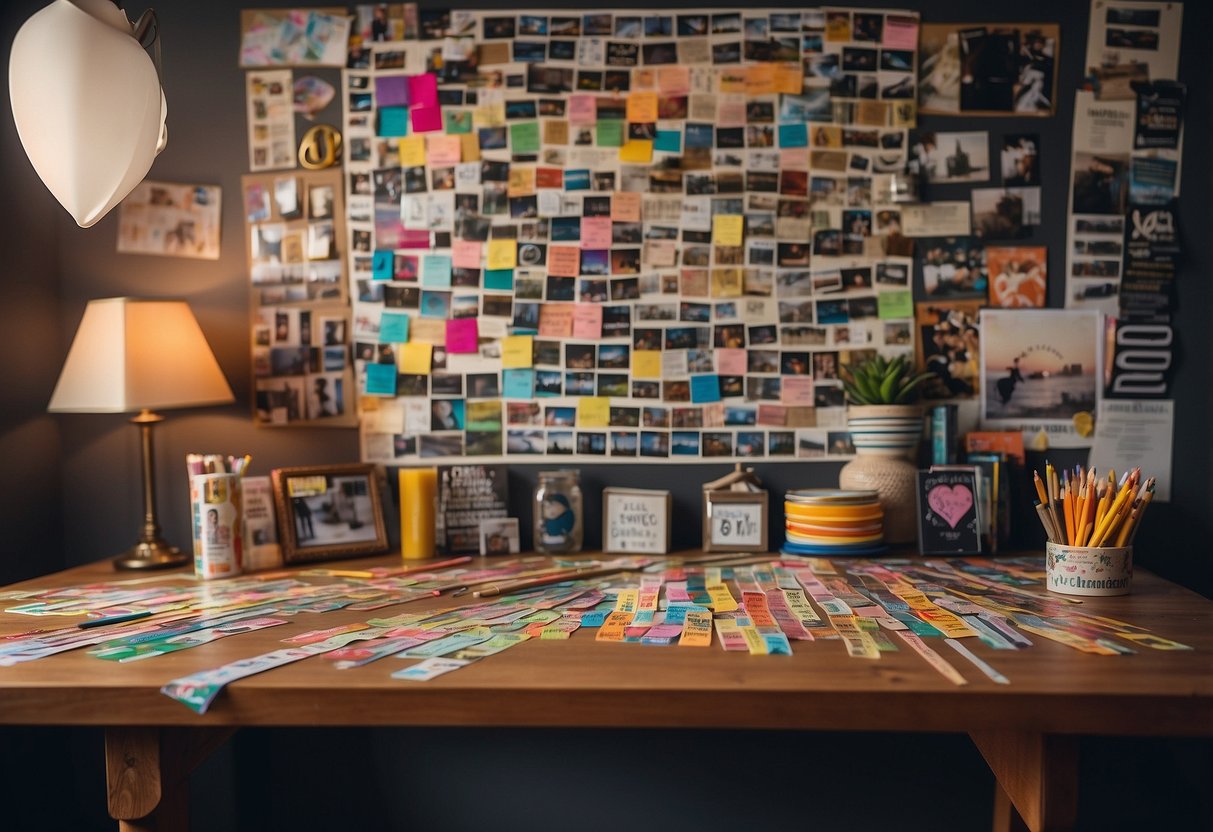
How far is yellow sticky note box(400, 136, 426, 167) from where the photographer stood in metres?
2.15

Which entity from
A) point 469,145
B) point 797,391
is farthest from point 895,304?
point 469,145

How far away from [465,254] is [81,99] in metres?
0.98

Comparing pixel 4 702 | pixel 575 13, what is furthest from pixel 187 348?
pixel 575 13

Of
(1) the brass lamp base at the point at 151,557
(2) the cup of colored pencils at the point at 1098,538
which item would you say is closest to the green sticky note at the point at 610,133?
(2) the cup of colored pencils at the point at 1098,538

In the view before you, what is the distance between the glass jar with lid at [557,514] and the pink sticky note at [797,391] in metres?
0.56

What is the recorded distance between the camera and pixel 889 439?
2.01 metres

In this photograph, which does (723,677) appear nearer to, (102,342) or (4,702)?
(4,702)

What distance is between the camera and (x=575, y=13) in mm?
2121

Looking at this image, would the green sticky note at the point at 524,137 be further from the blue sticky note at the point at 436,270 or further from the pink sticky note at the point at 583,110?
the blue sticky note at the point at 436,270

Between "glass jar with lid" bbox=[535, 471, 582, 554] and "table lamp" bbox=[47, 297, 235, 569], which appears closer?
"table lamp" bbox=[47, 297, 235, 569]

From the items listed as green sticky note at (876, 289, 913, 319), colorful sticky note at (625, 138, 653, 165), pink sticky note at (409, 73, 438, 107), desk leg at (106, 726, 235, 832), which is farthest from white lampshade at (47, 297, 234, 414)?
green sticky note at (876, 289, 913, 319)

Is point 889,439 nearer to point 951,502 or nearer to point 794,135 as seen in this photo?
point 951,502

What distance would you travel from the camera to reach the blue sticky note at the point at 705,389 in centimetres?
213

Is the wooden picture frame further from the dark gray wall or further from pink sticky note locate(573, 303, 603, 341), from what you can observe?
pink sticky note locate(573, 303, 603, 341)
